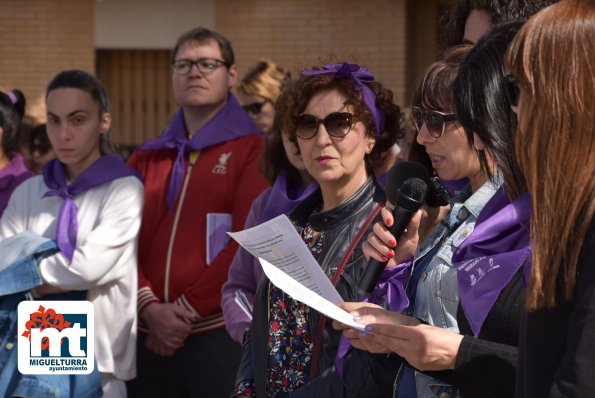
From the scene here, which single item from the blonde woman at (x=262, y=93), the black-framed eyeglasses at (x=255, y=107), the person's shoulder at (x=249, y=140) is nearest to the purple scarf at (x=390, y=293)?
the person's shoulder at (x=249, y=140)

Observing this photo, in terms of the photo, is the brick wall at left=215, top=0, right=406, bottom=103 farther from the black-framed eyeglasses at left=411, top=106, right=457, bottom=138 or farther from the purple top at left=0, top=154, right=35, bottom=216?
the black-framed eyeglasses at left=411, top=106, right=457, bottom=138

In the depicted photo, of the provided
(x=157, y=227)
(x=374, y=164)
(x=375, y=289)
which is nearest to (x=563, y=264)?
(x=375, y=289)

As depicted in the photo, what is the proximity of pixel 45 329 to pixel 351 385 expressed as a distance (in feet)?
6.10

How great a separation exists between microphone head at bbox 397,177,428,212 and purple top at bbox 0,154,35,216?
116 inches

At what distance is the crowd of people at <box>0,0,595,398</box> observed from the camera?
1.78 m

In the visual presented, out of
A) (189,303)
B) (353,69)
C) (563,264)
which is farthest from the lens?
(189,303)

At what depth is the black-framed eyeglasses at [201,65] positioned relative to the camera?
5066mm

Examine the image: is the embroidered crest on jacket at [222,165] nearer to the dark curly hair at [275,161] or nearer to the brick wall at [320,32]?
the dark curly hair at [275,161]

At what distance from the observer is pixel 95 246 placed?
4.34 m

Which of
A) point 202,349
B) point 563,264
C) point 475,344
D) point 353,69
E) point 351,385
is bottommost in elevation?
point 202,349

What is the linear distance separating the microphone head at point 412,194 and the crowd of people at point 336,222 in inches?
2.2

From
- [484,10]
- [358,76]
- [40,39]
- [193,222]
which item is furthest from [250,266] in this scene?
[40,39]

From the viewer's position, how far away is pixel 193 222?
471cm

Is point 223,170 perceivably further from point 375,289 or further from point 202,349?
point 375,289
